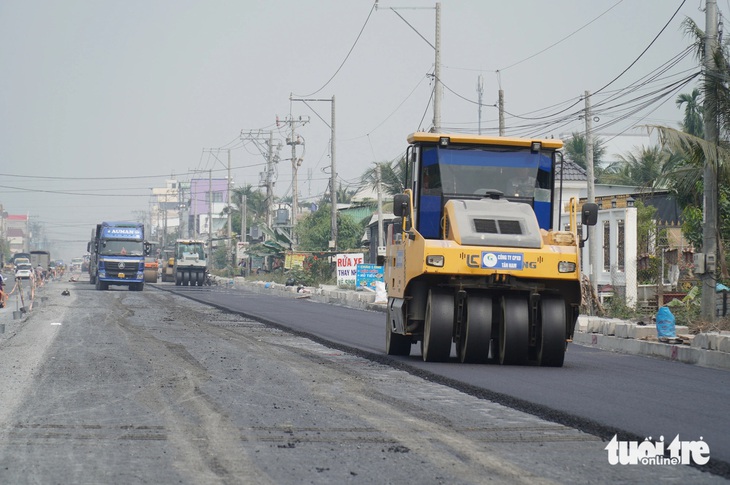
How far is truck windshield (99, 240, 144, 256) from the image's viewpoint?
57.8m

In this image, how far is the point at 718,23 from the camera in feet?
72.4

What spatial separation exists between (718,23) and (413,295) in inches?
402

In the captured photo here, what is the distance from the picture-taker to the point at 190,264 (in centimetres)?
7325

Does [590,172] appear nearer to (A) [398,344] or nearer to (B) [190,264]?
(A) [398,344]

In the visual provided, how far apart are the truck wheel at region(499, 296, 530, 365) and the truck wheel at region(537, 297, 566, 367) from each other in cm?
23

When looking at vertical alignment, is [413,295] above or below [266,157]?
below

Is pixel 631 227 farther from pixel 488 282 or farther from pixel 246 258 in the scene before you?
pixel 246 258

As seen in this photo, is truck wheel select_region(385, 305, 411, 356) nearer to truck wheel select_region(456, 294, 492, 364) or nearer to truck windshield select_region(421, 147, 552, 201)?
truck wheel select_region(456, 294, 492, 364)

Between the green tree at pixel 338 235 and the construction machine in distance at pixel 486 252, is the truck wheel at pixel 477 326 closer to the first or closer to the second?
the construction machine in distance at pixel 486 252

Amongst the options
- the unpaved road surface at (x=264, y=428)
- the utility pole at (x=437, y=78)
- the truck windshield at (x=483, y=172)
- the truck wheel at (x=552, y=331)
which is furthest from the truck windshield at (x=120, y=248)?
the truck wheel at (x=552, y=331)

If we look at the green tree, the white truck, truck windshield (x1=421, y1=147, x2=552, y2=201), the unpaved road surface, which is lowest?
the unpaved road surface

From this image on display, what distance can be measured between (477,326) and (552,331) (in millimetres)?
1063

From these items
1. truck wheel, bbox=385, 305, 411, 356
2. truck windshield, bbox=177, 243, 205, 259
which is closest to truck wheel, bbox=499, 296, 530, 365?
truck wheel, bbox=385, 305, 411, 356

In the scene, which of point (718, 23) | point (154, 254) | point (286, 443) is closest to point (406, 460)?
point (286, 443)
